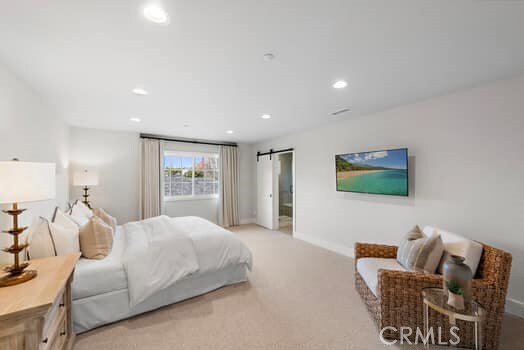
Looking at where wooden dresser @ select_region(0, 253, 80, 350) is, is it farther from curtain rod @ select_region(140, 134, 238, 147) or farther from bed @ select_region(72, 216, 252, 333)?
curtain rod @ select_region(140, 134, 238, 147)

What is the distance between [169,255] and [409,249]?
2.44m

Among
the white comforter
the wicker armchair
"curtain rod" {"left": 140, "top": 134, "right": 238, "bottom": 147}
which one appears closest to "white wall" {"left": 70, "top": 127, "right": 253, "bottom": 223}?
"curtain rod" {"left": 140, "top": 134, "right": 238, "bottom": 147}

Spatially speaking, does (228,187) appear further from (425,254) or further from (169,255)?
(425,254)

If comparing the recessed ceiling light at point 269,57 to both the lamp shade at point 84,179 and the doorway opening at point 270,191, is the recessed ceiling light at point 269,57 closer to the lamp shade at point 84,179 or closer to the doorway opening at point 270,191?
the doorway opening at point 270,191

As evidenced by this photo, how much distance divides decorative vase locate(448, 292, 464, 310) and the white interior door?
4.11 metres

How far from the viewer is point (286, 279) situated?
278 cm

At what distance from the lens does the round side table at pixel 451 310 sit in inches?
53.4

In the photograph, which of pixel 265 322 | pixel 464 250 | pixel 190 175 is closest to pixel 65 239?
pixel 265 322

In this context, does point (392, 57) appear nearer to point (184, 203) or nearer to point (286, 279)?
point (286, 279)

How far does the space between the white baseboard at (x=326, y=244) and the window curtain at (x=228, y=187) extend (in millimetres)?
1884

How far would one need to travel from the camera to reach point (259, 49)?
62.4 inches

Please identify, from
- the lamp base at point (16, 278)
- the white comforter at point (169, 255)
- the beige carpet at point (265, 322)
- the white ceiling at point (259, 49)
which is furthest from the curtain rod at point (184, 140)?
the lamp base at point (16, 278)

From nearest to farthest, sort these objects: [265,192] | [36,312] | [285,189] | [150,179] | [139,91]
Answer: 1. [36,312]
2. [139,91]
3. [150,179]
4. [265,192]
5. [285,189]

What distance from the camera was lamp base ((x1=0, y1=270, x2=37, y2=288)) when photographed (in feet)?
4.01
